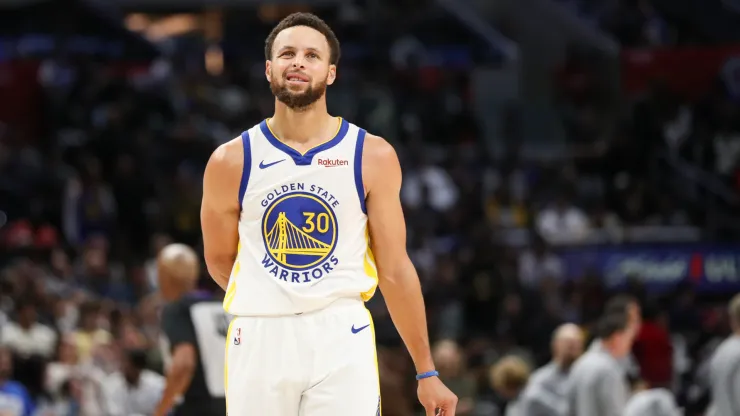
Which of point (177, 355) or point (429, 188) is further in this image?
point (429, 188)

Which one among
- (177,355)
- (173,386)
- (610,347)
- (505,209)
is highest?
(505,209)

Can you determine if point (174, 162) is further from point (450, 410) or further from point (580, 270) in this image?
point (450, 410)

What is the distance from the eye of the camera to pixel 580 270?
1534 centimetres

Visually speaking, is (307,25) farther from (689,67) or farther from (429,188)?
(689,67)

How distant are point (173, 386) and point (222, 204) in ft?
8.48

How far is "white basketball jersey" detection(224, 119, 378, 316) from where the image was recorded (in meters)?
4.59

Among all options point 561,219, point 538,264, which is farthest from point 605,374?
point 561,219

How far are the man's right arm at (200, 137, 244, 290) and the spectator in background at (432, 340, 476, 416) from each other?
247 inches

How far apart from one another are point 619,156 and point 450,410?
532 inches

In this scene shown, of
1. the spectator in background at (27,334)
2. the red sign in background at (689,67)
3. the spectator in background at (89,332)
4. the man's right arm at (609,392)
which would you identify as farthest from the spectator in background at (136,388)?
the red sign in background at (689,67)

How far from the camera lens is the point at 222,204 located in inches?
185

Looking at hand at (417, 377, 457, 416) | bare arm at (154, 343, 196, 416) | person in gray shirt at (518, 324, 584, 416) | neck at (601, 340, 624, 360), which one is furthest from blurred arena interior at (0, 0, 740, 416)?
hand at (417, 377, 457, 416)

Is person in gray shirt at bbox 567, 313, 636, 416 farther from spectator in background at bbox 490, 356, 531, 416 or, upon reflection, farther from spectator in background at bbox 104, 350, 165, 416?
spectator in background at bbox 104, 350, 165, 416

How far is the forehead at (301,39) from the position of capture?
4.70 meters
